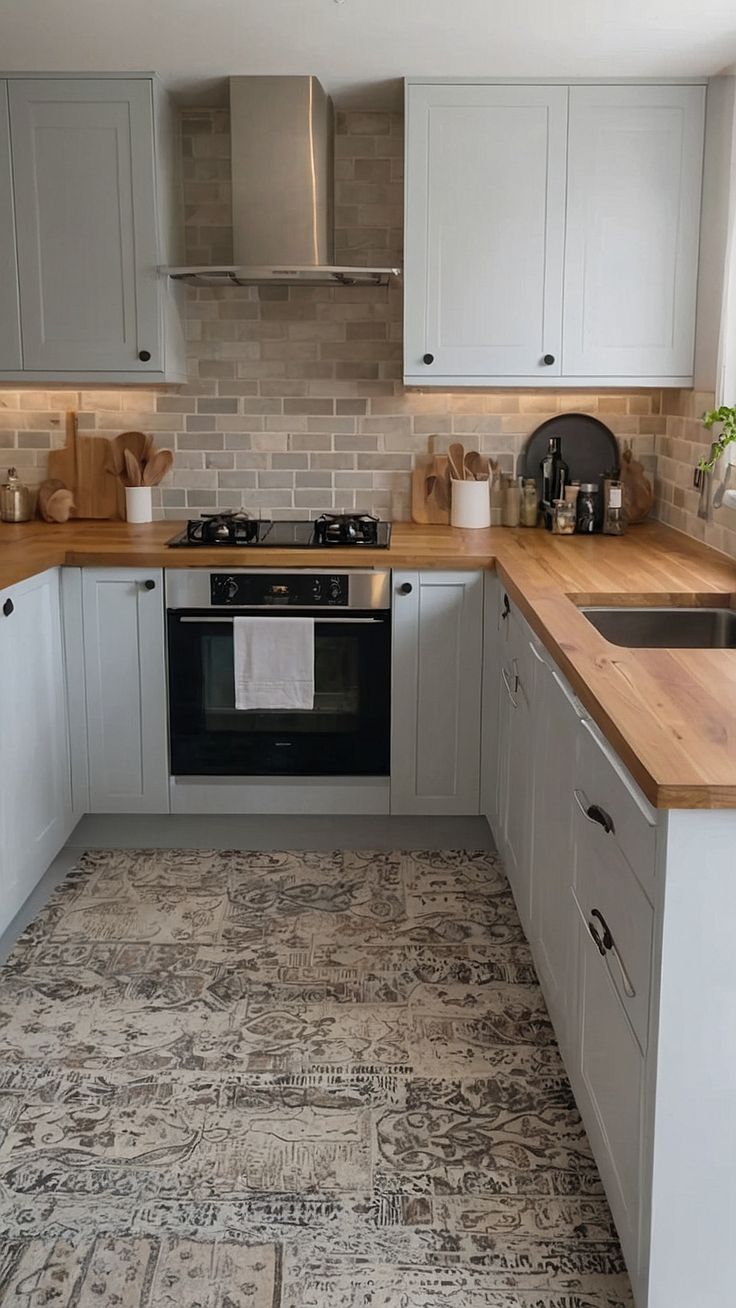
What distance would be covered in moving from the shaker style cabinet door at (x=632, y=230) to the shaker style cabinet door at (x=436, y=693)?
881mm

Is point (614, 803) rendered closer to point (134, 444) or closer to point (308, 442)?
point (308, 442)

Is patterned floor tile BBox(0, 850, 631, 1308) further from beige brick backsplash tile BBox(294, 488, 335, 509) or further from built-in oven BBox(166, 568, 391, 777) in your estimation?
beige brick backsplash tile BBox(294, 488, 335, 509)

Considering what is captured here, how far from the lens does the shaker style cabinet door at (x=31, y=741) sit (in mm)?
3367

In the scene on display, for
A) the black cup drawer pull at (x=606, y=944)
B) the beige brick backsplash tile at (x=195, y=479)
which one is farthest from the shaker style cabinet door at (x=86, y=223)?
the black cup drawer pull at (x=606, y=944)

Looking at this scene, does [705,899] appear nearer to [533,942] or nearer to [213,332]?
[533,942]

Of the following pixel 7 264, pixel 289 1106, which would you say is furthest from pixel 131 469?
pixel 289 1106

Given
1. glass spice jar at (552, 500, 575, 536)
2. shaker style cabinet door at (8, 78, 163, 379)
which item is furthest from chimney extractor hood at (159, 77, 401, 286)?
glass spice jar at (552, 500, 575, 536)

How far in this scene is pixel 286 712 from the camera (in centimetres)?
405

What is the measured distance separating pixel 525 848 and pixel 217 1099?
1.01 m

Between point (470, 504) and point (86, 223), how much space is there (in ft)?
5.13

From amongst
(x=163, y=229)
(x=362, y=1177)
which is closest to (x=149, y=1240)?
(x=362, y=1177)

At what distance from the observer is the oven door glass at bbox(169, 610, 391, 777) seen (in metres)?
3.98

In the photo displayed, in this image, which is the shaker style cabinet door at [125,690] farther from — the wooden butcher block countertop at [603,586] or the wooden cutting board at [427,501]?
the wooden cutting board at [427,501]

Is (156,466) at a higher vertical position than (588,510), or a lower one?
higher
